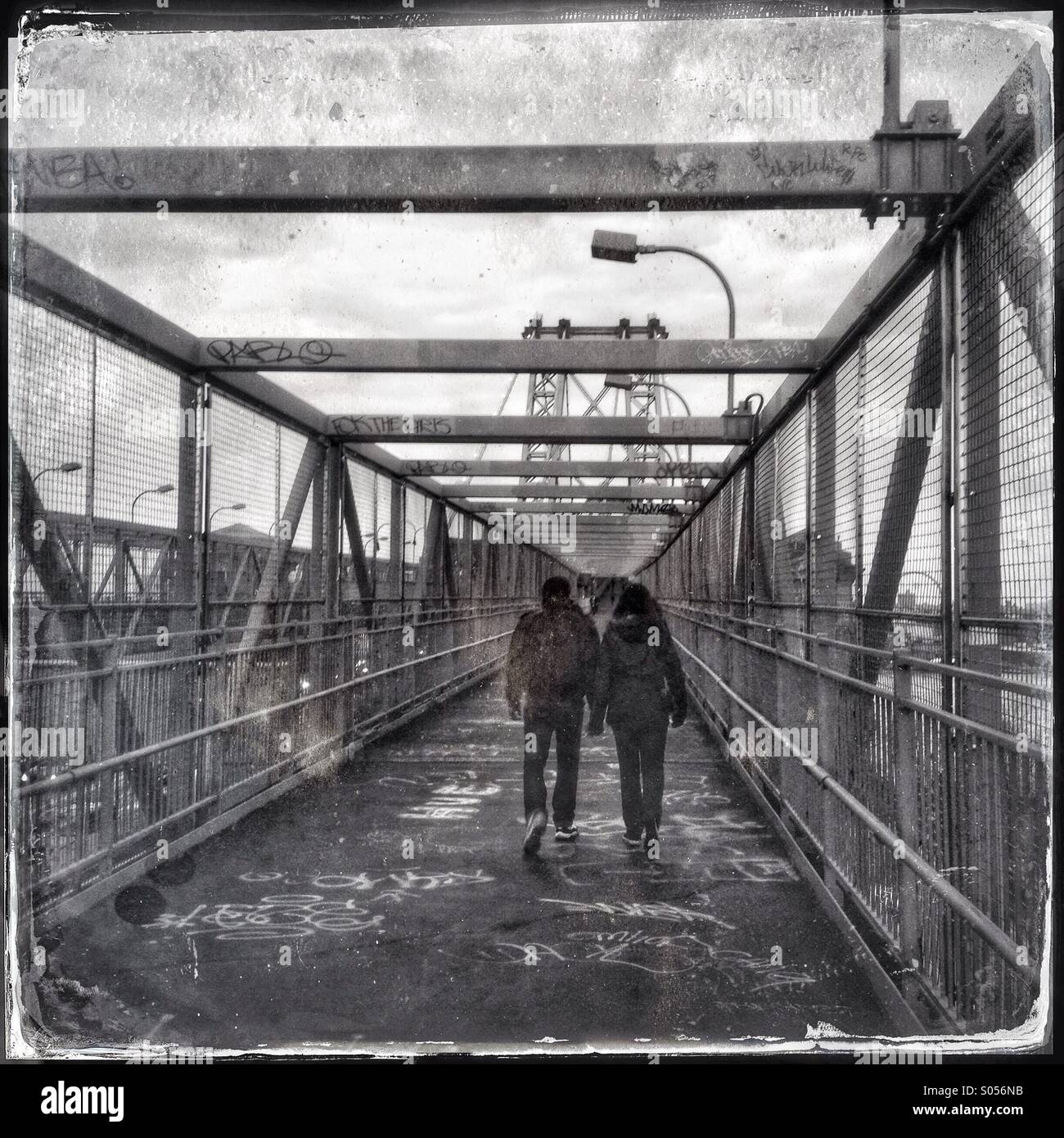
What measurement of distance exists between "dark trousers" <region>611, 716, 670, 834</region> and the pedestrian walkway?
237 mm

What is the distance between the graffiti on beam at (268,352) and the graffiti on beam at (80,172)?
108 inches

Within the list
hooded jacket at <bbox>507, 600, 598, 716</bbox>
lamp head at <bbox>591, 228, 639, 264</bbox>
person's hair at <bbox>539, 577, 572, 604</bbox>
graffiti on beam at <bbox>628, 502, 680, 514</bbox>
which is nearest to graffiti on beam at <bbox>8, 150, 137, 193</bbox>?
lamp head at <bbox>591, 228, 639, 264</bbox>

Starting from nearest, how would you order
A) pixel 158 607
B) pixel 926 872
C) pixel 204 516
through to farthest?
1. pixel 926 872
2. pixel 158 607
3. pixel 204 516

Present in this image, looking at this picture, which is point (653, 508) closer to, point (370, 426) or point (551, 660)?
point (370, 426)

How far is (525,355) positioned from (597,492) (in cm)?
864

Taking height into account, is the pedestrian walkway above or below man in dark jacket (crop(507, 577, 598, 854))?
below

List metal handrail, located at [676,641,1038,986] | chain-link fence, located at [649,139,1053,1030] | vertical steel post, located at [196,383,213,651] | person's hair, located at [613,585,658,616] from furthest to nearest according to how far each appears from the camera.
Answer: vertical steel post, located at [196,383,213,651]
person's hair, located at [613,585,658,616]
chain-link fence, located at [649,139,1053,1030]
metal handrail, located at [676,641,1038,986]

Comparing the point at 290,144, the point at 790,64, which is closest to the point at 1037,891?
the point at 790,64

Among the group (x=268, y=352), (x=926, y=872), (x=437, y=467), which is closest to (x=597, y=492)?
(x=437, y=467)

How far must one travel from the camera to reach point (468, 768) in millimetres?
9688

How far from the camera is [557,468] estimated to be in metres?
13.6

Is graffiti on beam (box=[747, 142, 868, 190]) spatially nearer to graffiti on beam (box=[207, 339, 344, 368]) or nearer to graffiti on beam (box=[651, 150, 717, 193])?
graffiti on beam (box=[651, 150, 717, 193])

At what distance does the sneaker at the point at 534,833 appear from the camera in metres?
6.44

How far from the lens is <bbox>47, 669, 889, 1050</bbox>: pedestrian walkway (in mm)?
3971
